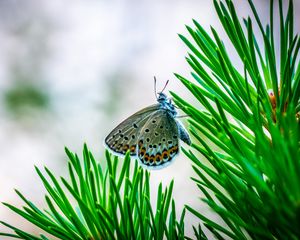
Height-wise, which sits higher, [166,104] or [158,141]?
[166,104]

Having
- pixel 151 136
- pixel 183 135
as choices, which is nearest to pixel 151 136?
pixel 151 136

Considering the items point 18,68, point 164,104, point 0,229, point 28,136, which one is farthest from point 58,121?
point 164,104

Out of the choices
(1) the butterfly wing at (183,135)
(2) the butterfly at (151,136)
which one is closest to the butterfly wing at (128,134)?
(2) the butterfly at (151,136)

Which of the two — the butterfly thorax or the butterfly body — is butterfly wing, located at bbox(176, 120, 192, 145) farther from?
the butterfly thorax

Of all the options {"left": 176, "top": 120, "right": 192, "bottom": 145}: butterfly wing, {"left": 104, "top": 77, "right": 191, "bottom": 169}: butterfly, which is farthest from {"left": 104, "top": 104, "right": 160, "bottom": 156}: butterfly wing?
{"left": 176, "top": 120, "right": 192, "bottom": 145}: butterfly wing

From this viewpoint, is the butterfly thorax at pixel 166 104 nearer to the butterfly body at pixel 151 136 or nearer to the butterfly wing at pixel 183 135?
the butterfly body at pixel 151 136

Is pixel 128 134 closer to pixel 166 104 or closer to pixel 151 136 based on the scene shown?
pixel 151 136

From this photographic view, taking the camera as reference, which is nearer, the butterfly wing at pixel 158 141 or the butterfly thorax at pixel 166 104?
the butterfly wing at pixel 158 141

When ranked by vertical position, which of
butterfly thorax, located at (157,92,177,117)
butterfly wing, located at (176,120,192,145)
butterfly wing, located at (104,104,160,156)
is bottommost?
butterfly wing, located at (176,120,192,145)
